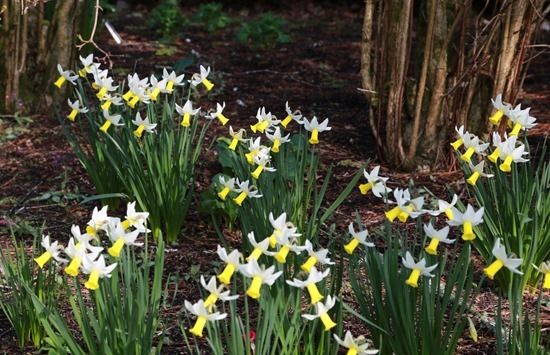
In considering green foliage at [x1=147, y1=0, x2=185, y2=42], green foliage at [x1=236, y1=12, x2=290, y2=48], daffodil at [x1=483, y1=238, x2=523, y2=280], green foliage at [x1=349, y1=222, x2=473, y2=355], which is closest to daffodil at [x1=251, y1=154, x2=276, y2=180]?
green foliage at [x1=349, y1=222, x2=473, y2=355]

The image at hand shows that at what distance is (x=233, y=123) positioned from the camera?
15.5 ft

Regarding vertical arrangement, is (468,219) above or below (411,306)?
above

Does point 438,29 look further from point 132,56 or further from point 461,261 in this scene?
point 132,56

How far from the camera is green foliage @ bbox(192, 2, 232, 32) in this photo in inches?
282

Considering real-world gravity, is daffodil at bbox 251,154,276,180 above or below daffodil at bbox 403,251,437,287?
above

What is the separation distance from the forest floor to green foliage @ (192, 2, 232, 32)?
8 cm

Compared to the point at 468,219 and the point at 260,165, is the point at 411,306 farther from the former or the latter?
the point at 260,165

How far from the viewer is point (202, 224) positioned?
355cm

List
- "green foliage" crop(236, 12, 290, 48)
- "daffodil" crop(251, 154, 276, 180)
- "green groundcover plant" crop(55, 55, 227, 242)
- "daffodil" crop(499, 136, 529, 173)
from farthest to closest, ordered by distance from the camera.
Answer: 1. "green foliage" crop(236, 12, 290, 48)
2. "green groundcover plant" crop(55, 55, 227, 242)
3. "daffodil" crop(251, 154, 276, 180)
4. "daffodil" crop(499, 136, 529, 173)

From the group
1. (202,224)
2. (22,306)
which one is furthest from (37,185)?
(22,306)

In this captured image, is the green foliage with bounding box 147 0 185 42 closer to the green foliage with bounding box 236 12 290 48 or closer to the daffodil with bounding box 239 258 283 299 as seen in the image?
the green foliage with bounding box 236 12 290 48

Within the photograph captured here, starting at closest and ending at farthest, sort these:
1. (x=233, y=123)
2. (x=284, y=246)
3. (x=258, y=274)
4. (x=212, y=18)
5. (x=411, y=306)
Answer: (x=258, y=274), (x=284, y=246), (x=411, y=306), (x=233, y=123), (x=212, y=18)

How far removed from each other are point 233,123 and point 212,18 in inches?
110

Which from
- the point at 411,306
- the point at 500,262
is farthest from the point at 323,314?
the point at 500,262
